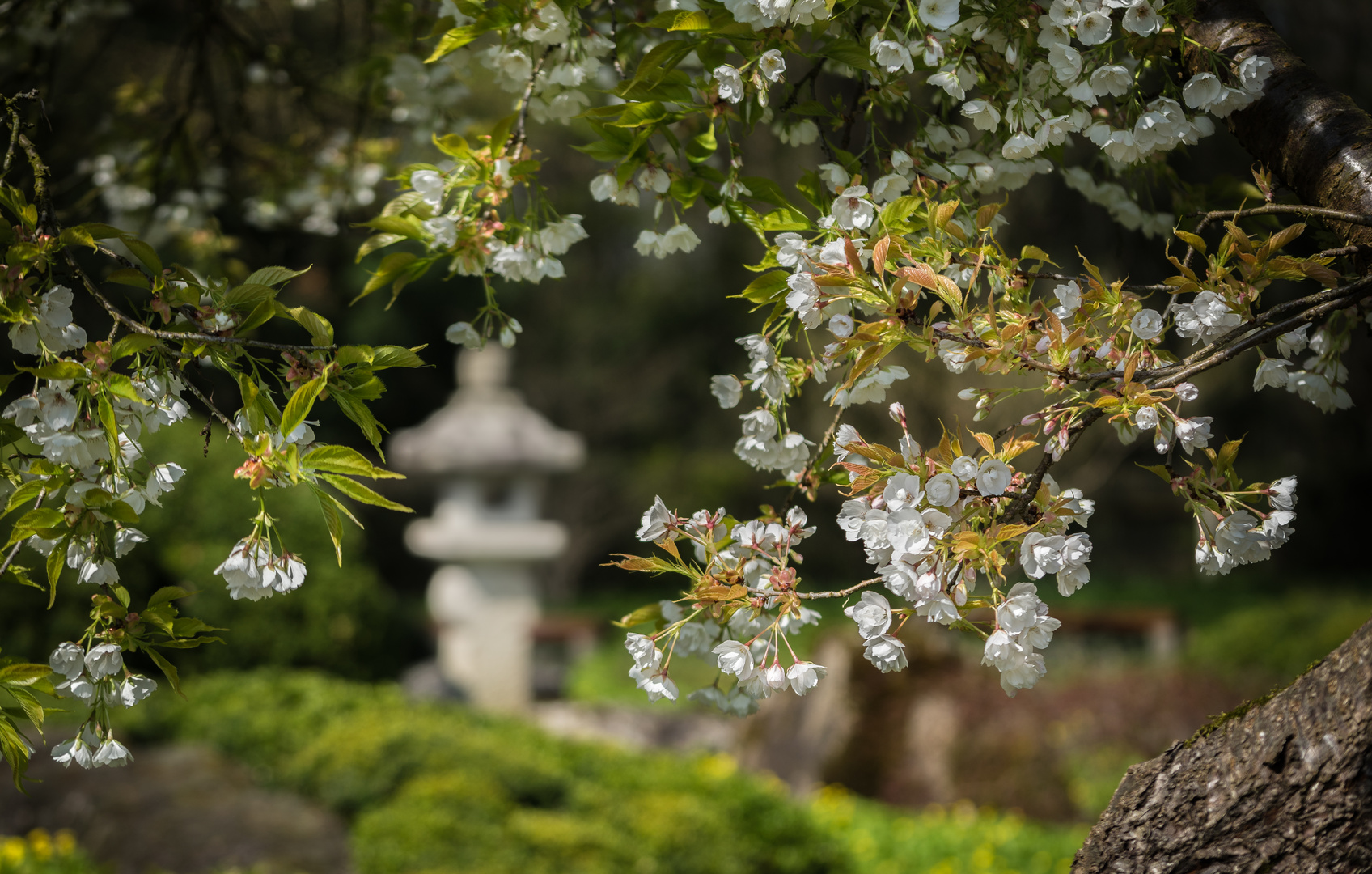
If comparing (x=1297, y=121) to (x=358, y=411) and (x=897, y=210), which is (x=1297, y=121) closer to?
(x=897, y=210)

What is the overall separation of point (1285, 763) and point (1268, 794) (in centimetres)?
4

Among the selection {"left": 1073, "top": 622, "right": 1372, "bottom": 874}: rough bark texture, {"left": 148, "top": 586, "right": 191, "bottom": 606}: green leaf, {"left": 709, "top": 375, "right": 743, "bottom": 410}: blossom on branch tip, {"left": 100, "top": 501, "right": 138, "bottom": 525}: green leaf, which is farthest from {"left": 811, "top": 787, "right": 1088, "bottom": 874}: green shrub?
{"left": 100, "top": 501, "right": 138, "bottom": 525}: green leaf

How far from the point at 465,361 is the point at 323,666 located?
12.3 ft

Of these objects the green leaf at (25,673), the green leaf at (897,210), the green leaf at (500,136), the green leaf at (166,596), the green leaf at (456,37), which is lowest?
the green leaf at (25,673)

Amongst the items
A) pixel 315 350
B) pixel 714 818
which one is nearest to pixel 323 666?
pixel 714 818

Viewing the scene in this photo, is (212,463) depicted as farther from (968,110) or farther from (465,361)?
(968,110)

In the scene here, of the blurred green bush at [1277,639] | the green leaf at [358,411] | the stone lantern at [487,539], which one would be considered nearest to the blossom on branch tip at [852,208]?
the green leaf at [358,411]

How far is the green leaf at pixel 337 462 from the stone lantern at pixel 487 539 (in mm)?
6916

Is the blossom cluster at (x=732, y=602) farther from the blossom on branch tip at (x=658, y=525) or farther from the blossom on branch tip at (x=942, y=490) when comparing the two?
the blossom on branch tip at (x=942, y=490)

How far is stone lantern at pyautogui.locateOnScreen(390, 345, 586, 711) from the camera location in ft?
26.0

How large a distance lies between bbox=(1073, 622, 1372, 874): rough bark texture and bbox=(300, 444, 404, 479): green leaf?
2.97 feet

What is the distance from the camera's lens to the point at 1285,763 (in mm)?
1065

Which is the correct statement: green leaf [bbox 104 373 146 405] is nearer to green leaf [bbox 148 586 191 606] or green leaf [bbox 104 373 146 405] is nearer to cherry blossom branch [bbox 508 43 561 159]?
green leaf [bbox 148 586 191 606]

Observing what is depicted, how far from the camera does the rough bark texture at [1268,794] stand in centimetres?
102
